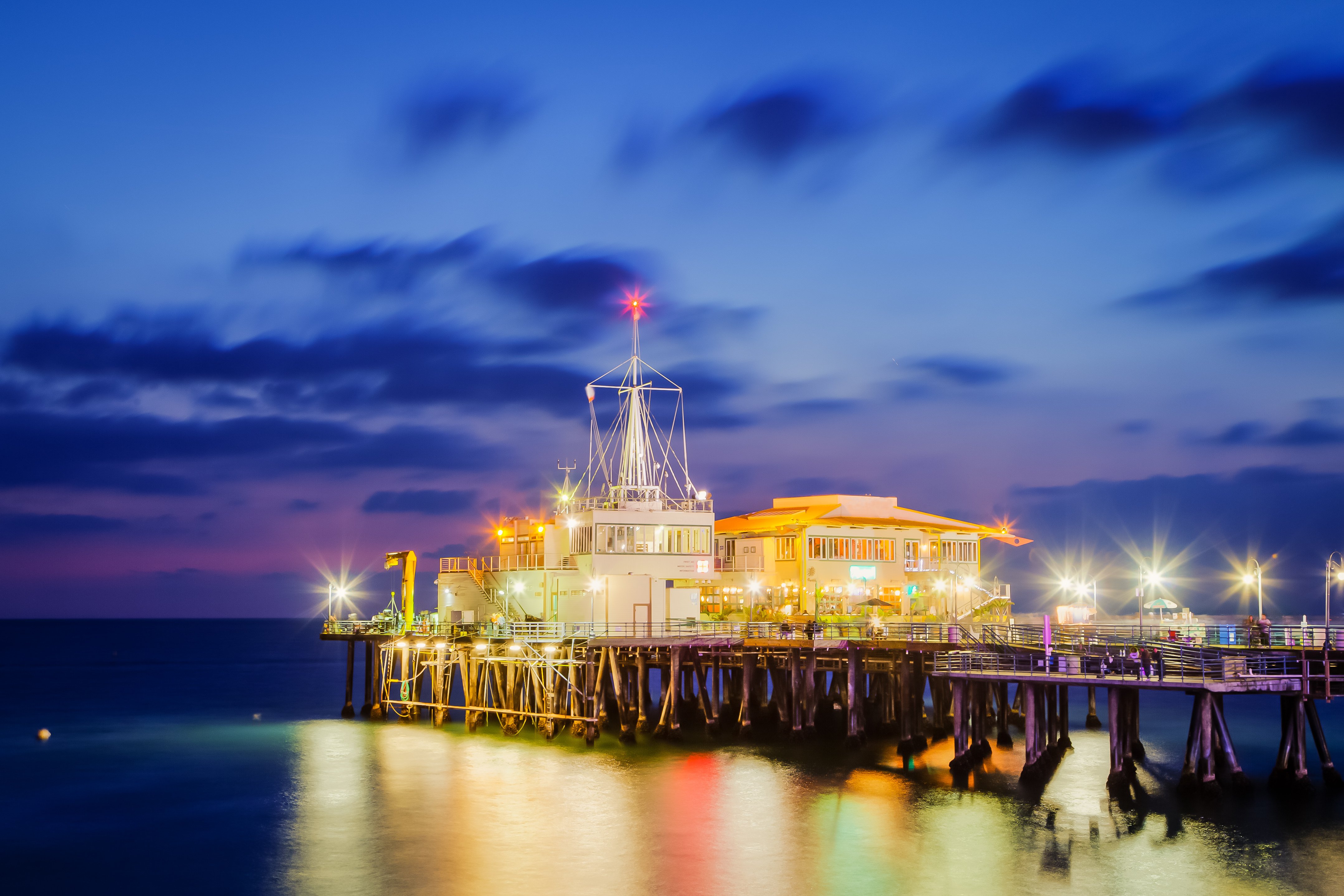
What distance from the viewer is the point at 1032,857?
31.6 m

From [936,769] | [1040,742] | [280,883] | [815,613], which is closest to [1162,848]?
[1040,742]

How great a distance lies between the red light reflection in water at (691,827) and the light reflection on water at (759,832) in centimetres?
9

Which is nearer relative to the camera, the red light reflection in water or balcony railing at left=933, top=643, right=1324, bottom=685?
the red light reflection in water

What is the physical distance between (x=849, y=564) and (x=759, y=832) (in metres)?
35.6

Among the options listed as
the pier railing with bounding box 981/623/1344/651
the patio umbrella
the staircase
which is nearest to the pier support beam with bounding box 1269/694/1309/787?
the pier railing with bounding box 981/623/1344/651

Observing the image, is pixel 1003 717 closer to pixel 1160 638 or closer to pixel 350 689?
pixel 1160 638

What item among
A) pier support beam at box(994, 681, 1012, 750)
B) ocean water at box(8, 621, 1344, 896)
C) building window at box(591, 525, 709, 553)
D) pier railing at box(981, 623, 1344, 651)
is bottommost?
ocean water at box(8, 621, 1344, 896)

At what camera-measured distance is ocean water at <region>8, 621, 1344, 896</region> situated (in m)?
30.6

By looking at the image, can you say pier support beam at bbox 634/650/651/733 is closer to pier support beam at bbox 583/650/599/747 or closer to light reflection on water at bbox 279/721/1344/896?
pier support beam at bbox 583/650/599/747

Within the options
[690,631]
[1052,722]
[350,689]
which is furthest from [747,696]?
[350,689]

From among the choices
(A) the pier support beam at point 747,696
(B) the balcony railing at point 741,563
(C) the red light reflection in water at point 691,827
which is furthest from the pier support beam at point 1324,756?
(B) the balcony railing at point 741,563

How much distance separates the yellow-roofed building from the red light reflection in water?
20204 millimetres

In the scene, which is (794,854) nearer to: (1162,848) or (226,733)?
(1162,848)

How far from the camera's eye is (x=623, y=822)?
3678 cm
